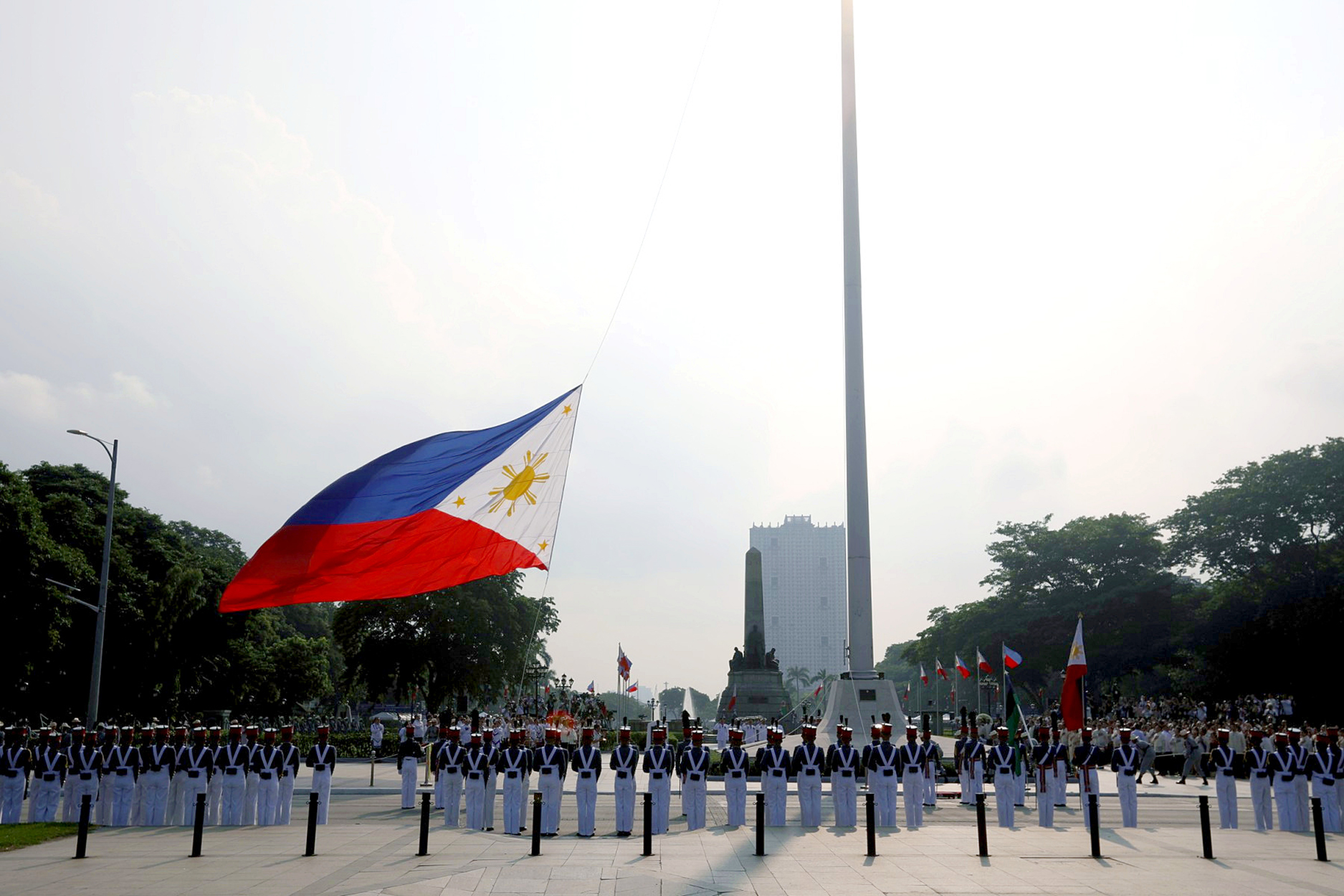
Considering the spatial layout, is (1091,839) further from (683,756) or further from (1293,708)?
(1293,708)

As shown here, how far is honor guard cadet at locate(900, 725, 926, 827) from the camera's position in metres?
19.9

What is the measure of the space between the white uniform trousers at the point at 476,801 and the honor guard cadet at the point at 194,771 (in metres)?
4.55

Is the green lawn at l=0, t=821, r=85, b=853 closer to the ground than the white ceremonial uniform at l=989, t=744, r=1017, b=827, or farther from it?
closer to the ground

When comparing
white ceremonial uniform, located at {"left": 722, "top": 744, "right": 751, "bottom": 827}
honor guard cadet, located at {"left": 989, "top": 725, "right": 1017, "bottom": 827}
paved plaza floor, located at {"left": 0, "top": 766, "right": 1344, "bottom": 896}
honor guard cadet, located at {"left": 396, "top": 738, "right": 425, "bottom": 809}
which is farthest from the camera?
honor guard cadet, located at {"left": 396, "top": 738, "right": 425, "bottom": 809}

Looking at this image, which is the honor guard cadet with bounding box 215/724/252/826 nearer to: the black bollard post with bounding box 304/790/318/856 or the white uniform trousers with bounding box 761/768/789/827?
the black bollard post with bounding box 304/790/318/856

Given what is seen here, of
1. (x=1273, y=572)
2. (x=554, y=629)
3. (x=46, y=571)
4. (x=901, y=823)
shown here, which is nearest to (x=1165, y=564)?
(x=1273, y=572)

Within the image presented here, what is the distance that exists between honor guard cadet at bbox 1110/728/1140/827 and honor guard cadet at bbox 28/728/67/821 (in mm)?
18202

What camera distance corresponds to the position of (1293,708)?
5203 centimetres

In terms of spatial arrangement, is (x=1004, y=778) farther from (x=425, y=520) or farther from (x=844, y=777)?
(x=425, y=520)

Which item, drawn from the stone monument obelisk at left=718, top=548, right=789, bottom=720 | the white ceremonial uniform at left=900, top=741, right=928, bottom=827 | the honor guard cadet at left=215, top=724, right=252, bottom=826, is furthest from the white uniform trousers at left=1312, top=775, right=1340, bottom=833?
the stone monument obelisk at left=718, top=548, right=789, bottom=720

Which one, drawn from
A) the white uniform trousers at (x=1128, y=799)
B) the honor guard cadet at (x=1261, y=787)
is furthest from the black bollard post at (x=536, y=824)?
the honor guard cadet at (x=1261, y=787)

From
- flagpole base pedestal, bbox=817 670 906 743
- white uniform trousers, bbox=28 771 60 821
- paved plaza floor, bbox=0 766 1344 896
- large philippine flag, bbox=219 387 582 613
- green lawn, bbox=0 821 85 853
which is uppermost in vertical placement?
large philippine flag, bbox=219 387 582 613

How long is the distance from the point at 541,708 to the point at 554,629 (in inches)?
170

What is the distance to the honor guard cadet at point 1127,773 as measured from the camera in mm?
19109
